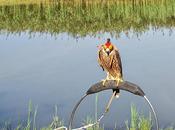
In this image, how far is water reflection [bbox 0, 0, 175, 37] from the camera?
12.4 m

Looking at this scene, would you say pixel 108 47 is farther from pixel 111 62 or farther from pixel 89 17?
pixel 89 17

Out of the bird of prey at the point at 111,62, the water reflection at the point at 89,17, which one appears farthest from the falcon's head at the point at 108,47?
the water reflection at the point at 89,17

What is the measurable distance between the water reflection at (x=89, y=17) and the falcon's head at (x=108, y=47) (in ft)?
27.5

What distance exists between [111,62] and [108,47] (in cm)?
12

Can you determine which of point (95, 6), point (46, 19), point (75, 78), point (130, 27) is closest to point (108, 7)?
point (95, 6)

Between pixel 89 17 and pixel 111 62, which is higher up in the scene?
pixel 89 17

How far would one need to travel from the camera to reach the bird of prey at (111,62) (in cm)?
280

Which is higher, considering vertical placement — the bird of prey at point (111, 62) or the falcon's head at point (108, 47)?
the falcon's head at point (108, 47)

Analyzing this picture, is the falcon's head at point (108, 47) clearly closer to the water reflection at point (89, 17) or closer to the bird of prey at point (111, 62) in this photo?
the bird of prey at point (111, 62)

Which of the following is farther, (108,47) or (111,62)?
(111,62)

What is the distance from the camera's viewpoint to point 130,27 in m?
12.2

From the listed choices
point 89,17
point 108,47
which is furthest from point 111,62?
point 89,17

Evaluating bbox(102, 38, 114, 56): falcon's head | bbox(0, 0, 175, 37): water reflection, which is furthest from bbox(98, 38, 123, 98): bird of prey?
bbox(0, 0, 175, 37): water reflection

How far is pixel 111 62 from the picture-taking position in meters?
2.87
